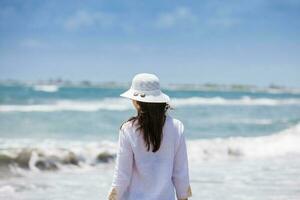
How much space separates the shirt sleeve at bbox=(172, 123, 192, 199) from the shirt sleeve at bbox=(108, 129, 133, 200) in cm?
21

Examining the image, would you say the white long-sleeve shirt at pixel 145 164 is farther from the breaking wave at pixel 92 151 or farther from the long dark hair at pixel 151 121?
the breaking wave at pixel 92 151

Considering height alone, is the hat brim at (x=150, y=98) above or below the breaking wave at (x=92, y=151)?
above

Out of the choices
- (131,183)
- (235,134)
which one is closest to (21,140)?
(235,134)

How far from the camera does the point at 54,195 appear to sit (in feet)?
19.6

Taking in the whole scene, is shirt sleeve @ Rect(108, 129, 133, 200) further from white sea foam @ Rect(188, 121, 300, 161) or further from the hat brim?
white sea foam @ Rect(188, 121, 300, 161)

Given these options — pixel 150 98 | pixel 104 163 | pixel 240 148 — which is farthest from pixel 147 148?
Result: pixel 240 148

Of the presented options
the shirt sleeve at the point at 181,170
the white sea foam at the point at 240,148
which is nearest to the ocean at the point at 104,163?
the white sea foam at the point at 240,148

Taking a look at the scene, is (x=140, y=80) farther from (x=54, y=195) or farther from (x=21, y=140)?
(x=21, y=140)

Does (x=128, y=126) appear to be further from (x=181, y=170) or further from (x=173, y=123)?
(x=181, y=170)

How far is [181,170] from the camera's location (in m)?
2.62

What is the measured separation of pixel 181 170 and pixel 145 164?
7.3 inches

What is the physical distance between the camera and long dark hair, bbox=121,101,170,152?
249 cm

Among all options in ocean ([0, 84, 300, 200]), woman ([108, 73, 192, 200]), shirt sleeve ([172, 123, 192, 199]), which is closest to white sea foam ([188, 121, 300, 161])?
ocean ([0, 84, 300, 200])

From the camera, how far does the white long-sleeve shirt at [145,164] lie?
2500 mm
